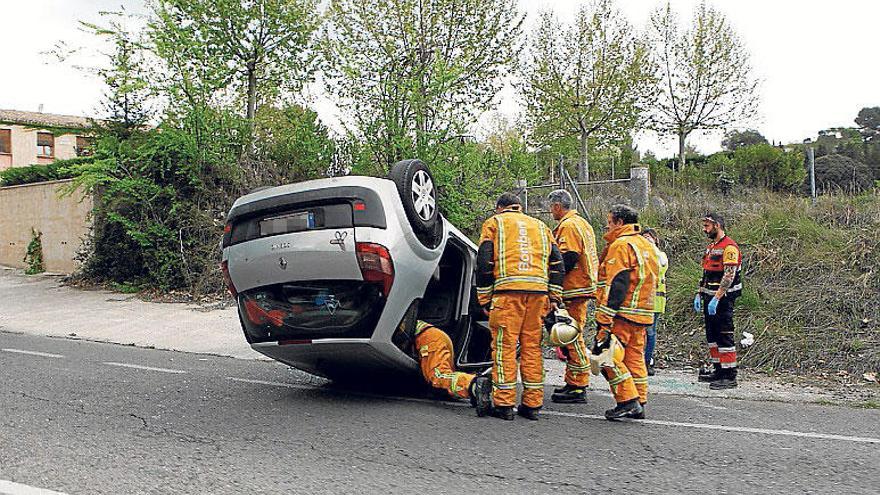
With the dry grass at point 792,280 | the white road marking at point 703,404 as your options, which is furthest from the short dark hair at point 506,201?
the dry grass at point 792,280

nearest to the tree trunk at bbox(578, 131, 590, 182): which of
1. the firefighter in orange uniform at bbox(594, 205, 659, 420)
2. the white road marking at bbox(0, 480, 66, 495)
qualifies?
the firefighter in orange uniform at bbox(594, 205, 659, 420)

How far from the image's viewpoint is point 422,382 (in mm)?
7387

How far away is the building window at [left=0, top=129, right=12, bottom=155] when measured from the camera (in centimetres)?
4584

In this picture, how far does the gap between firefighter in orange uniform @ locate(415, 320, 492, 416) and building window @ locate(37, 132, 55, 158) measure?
47.5 m

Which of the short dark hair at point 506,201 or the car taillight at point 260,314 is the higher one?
the short dark hair at point 506,201

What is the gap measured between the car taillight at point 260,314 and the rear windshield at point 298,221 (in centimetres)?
55

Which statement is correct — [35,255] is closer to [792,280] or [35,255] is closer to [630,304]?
[792,280]

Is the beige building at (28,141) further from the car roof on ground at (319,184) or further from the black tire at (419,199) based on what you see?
the black tire at (419,199)

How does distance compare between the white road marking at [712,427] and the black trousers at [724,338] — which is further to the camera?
the black trousers at [724,338]

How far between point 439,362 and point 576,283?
4.77 ft

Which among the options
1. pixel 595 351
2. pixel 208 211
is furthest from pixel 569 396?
pixel 208 211

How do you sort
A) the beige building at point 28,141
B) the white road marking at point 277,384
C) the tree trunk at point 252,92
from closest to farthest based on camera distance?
the white road marking at point 277,384
the tree trunk at point 252,92
the beige building at point 28,141

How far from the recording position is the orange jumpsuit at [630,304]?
616 cm

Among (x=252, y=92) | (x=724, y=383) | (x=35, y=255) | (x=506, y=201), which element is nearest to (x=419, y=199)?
(x=506, y=201)
